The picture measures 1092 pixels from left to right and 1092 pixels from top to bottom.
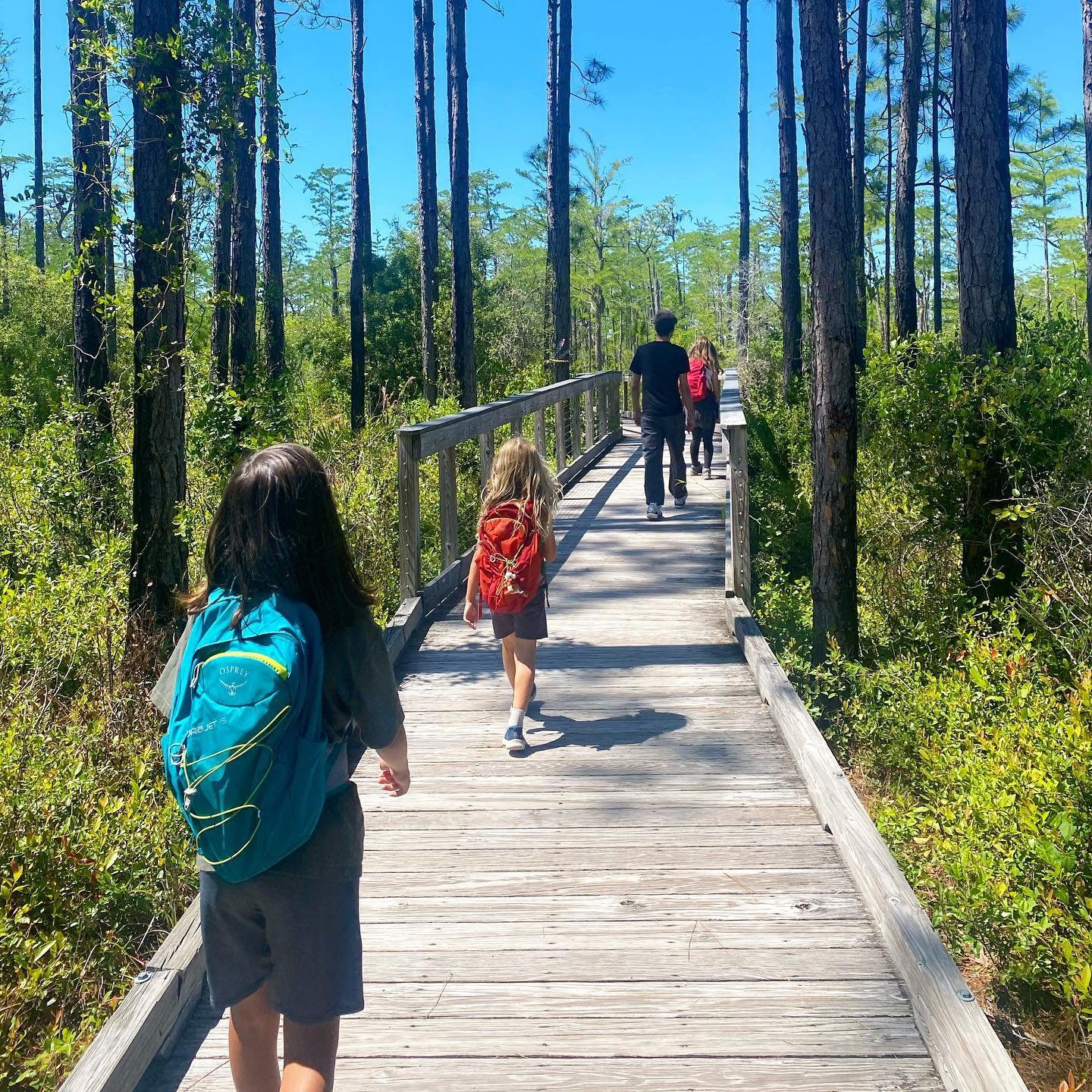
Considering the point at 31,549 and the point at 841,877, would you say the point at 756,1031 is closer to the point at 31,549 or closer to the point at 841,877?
the point at 841,877

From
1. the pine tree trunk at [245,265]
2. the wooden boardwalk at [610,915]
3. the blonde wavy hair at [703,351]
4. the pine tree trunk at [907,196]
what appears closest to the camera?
the wooden boardwalk at [610,915]

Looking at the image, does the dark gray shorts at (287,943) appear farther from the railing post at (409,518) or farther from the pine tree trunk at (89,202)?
the pine tree trunk at (89,202)

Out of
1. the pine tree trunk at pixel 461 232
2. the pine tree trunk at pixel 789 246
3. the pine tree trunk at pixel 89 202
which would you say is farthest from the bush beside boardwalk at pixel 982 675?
the pine tree trunk at pixel 789 246

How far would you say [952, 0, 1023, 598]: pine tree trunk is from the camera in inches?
320

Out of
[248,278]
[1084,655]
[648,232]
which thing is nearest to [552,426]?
[248,278]

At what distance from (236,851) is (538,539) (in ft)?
11.2

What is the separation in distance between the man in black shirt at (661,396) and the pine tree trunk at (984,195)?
3.56m

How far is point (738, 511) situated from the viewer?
796cm

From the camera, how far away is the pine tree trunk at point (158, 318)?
24.9ft

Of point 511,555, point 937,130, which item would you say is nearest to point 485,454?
point 511,555

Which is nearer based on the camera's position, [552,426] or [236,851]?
[236,851]

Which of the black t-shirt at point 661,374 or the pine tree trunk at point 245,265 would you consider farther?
the pine tree trunk at point 245,265

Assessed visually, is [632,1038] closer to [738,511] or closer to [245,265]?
[738,511]

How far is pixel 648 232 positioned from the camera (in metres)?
61.1
